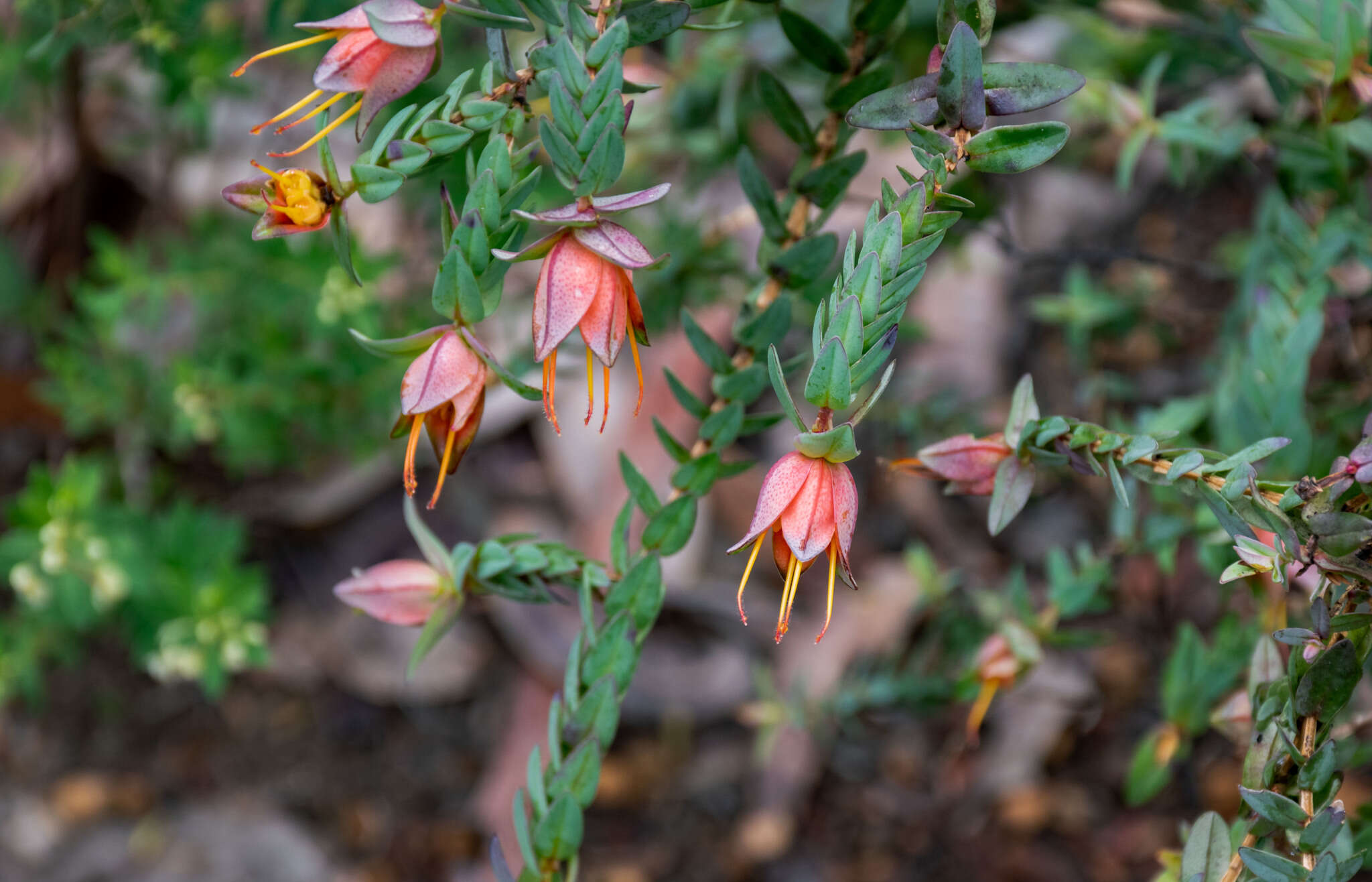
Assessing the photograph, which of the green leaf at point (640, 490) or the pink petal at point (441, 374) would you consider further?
the green leaf at point (640, 490)

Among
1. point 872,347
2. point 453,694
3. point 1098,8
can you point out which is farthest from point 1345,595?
point 453,694

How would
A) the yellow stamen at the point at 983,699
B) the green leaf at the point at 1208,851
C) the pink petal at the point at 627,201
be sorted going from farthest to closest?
the yellow stamen at the point at 983,699, the green leaf at the point at 1208,851, the pink petal at the point at 627,201

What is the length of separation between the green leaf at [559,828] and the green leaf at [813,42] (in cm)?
64

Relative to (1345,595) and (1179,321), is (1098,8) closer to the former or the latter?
(1179,321)

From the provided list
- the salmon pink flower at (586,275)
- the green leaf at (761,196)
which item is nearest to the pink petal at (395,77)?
the salmon pink flower at (586,275)

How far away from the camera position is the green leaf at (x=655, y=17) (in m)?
0.64

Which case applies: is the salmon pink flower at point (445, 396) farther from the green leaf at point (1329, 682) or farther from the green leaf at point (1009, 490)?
the green leaf at point (1329, 682)

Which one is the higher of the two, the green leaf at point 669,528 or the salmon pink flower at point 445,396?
the salmon pink flower at point 445,396

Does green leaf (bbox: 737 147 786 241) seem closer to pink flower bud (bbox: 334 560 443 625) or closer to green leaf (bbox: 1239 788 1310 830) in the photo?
pink flower bud (bbox: 334 560 443 625)

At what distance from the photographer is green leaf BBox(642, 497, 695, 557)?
79 cm

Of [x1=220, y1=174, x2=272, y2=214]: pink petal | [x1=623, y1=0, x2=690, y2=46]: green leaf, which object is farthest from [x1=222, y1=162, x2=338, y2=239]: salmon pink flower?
[x1=623, y1=0, x2=690, y2=46]: green leaf

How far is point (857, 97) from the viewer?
0.81 meters

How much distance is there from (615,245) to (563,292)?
0.04 meters

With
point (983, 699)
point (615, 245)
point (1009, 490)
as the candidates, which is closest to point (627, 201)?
point (615, 245)
